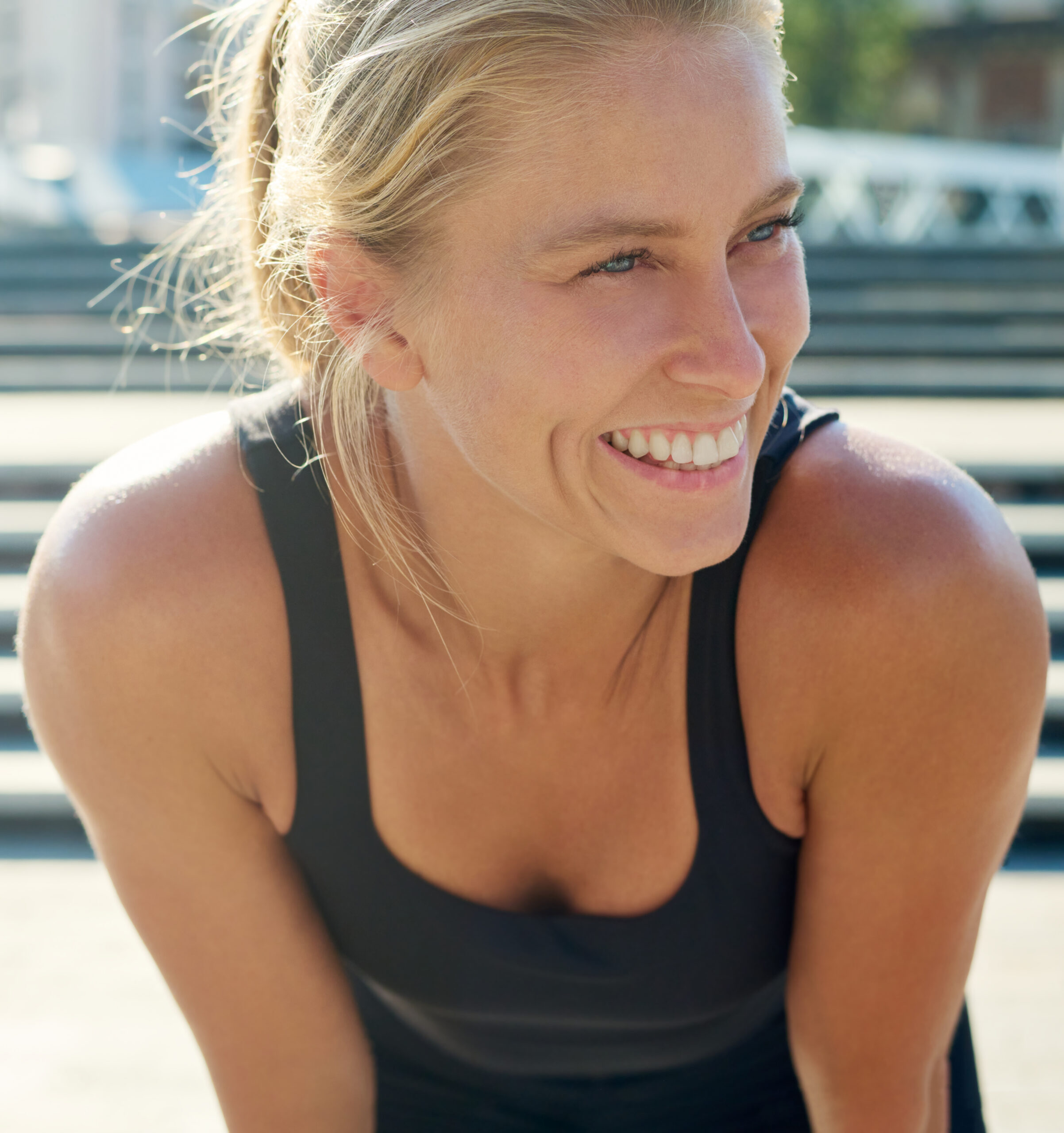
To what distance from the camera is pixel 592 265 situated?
39.7 inches

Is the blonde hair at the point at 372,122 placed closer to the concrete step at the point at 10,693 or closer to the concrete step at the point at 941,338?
the concrete step at the point at 10,693

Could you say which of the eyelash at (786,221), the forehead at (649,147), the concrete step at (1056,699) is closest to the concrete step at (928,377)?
the concrete step at (1056,699)

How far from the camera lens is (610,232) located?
98 centimetres

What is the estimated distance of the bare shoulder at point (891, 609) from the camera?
1130 millimetres

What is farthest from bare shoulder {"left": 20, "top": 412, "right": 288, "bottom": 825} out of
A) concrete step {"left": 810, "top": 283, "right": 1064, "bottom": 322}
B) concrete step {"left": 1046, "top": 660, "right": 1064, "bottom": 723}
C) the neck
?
concrete step {"left": 810, "top": 283, "right": 1064, "bottom": 322}

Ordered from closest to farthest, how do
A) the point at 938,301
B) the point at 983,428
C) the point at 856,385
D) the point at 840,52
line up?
1. the point at 983,428
2. the point at 856,385
3. the point at 938,301
4. the point at 840,52

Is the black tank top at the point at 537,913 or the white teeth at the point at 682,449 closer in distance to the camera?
the white teeth at the point at 682,449

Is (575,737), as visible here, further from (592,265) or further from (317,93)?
(317,93)

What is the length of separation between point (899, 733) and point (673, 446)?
0.35 m

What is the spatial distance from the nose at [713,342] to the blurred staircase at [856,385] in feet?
8.31

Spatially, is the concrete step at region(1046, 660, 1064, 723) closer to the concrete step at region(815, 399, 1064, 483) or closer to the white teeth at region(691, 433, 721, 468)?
the concrete step at region(815, 399, 1064, 483)

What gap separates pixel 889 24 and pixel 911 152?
11.8 m

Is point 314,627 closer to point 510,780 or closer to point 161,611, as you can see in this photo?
point 161,611

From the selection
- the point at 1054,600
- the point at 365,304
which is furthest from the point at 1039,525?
the point at 365,304
